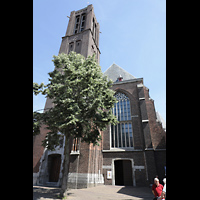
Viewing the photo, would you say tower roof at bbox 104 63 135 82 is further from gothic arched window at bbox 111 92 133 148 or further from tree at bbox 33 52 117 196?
tree at bbox 33 52 117 196

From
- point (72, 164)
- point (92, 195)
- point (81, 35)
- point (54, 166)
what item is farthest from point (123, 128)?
point (81, 35)

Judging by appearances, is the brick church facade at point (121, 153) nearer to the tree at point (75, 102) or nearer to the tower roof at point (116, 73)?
the tower roof at point (116, 73)

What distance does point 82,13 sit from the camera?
97.4 feet

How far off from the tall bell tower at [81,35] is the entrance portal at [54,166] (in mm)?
15021

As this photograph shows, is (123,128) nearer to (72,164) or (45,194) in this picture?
(72,164)

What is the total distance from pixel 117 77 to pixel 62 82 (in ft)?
49.7

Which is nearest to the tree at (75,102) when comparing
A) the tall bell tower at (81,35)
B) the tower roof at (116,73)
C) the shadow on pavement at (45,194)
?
the shadow on pavement at (45,194)

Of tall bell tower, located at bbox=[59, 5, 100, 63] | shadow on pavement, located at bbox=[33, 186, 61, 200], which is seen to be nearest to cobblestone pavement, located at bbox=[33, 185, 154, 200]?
shadow on pavement, located at bbox=[33, 186, 61, 200]

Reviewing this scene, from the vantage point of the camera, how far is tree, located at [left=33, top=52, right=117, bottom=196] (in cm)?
934

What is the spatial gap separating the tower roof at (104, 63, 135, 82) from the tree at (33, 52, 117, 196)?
44.4 feet
